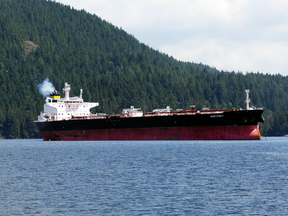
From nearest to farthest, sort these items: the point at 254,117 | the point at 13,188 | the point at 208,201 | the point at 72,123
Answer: the point at 208,201, the point at 13,188, the point at 254,117, the point at 72,123

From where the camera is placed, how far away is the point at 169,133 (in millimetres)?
77750

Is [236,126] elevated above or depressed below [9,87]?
below

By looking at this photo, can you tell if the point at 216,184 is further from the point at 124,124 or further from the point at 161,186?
the point at 124,124

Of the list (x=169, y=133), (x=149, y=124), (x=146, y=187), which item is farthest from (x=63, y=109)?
(x=146, y=187)

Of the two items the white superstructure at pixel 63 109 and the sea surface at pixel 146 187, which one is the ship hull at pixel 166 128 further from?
the sea surface at pixel 146 187

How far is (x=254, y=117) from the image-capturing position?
7012 cm

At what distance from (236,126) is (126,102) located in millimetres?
114020

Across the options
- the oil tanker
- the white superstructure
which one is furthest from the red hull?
the white superstructure

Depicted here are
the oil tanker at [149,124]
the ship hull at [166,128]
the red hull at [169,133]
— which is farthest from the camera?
the red hull at [169,133]

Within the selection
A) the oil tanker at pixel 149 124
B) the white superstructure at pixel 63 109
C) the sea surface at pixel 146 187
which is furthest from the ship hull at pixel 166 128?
the sea surface at pixel 146 187

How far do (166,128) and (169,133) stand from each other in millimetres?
944

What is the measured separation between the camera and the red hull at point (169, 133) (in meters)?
72.2

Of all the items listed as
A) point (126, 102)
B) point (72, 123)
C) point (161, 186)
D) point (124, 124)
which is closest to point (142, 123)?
point (124, 124)

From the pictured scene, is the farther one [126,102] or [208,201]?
[126,102]
